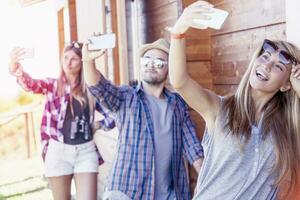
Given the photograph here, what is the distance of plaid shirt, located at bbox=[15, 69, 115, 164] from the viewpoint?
207cm

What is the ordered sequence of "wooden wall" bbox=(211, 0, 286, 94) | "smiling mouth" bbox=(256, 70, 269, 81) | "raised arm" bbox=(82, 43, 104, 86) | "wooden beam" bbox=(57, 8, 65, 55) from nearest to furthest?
"smiling mouth" bbox=(256, 70, 269, 81) → "raised arm" bbox=(82, 43, 104, 86) → "wooden wall" bbox=(211, 0, 286, 94) → "wooden beam" bbox=(57, 8, 65, 55)

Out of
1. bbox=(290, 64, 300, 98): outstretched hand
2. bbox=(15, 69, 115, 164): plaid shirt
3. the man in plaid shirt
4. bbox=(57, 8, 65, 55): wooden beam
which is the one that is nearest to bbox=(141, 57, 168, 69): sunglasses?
the man in plaid shirt

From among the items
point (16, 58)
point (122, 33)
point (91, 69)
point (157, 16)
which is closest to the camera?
point (91, 69)

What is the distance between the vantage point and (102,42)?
167 cm

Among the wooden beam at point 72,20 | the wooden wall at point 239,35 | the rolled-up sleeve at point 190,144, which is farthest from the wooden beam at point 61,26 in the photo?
the rolled-up sleeve at point 190,144

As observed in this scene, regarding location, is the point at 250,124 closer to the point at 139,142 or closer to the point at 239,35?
the point at 139,142

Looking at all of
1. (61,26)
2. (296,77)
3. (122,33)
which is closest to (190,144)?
(296,77)

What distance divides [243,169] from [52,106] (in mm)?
1203

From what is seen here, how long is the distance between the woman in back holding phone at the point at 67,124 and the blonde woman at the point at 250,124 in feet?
3.06

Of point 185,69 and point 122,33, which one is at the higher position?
point 122,33

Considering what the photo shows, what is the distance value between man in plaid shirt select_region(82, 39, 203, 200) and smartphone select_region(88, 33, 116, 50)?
0.03 metres

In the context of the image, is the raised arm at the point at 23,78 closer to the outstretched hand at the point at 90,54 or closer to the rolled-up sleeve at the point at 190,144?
the outstretched hand at the point at 90,54

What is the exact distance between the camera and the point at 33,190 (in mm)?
3334

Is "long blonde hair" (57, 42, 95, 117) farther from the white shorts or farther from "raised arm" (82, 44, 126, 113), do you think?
"raised arm" (82, 44, 126, 113)
